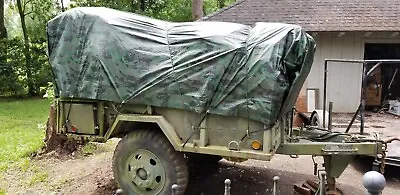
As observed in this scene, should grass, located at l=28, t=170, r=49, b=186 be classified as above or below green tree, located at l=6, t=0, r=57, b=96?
below

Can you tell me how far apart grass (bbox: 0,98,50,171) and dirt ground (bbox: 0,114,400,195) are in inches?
17.5

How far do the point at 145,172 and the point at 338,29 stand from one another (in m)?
8.58

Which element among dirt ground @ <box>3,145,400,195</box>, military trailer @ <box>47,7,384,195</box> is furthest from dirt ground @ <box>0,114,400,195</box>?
military trailer @ <box>47,7,384,195</box>

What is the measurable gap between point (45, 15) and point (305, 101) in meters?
17.0

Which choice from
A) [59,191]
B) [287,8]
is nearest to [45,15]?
[287,8]

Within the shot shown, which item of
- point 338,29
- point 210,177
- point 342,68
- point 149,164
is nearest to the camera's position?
point 149,164

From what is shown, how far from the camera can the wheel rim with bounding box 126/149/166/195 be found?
5172 mm

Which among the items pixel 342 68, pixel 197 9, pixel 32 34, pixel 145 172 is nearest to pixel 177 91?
pixel 145 172

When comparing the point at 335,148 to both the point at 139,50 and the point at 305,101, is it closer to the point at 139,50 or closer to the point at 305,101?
the point at 139,50

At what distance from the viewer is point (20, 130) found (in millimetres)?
11922

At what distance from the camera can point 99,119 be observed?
5.40 m

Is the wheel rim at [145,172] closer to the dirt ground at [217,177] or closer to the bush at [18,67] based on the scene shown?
the dirt ground at [217,177]

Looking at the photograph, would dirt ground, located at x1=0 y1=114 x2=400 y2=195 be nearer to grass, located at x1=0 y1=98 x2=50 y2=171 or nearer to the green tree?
grass, located at x1=0 y1=98 x2=50 y2=171

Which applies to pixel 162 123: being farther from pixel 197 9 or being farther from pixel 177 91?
pixel 197 9
